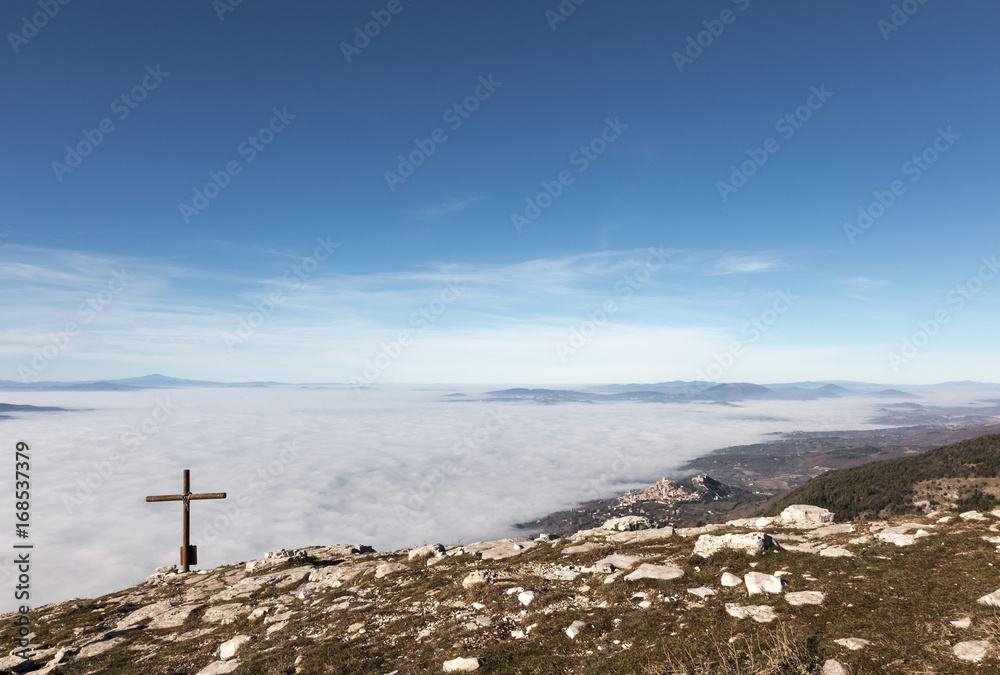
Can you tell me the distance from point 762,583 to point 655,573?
9.58ft

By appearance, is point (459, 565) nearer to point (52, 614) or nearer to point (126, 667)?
point (126, 667)

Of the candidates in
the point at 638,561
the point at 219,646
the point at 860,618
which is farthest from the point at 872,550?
the point at 219,646

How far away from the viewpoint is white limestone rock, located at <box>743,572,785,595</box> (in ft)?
34.5

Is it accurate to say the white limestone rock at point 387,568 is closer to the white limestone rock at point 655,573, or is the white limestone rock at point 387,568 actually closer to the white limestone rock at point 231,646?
the white limestone rock at point 231,646

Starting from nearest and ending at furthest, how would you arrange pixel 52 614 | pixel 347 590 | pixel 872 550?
1. pixel 872 550
2. pixel 347 590
3. pixel 52 614

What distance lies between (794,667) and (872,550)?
8.21 metres

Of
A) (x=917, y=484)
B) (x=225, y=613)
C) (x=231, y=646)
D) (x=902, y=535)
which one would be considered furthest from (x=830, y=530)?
(x=917, y=484)

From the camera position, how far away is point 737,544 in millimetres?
13711

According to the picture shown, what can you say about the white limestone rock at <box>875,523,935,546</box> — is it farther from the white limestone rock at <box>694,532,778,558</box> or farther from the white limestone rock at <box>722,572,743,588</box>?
the white limestone rock at <box>722,572,743,588</box>

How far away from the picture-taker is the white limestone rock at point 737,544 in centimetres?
1331

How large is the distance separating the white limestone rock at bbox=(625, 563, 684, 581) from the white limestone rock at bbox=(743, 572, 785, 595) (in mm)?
1914

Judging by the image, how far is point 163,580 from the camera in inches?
903

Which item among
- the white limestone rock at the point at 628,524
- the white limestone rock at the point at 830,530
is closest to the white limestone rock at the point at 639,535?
the white limestone rock at the point at 628,524

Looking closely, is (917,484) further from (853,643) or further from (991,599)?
(853,643)
